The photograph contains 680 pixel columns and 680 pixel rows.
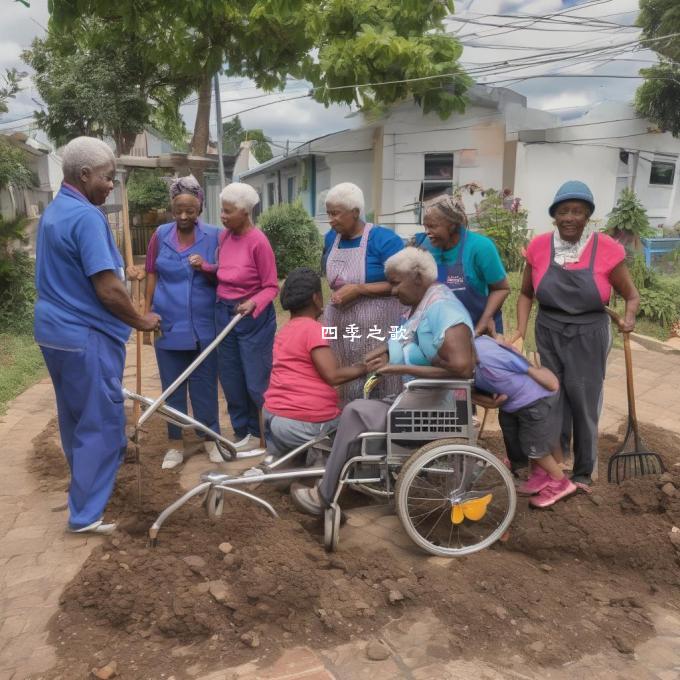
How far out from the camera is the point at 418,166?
12.0m

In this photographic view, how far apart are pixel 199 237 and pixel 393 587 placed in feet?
7.75

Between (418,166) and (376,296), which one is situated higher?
(418,166)

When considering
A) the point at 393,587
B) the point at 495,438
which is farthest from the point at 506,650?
the point at 495,438

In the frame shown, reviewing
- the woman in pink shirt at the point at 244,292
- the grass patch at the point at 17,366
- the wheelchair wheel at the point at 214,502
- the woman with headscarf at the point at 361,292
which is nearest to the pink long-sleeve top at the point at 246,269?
the woman in pink shirt at the point at 244,292

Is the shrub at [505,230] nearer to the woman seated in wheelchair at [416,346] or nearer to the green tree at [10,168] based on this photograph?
the woman seated in wheelchair at [416,346]

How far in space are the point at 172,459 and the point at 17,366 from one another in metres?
3.42

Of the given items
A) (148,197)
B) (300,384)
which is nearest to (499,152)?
(300,384)

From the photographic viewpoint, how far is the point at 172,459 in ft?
13.1

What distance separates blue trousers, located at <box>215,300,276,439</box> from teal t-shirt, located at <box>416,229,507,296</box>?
3.92 ft

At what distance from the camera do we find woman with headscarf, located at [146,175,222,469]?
3766 millimetres

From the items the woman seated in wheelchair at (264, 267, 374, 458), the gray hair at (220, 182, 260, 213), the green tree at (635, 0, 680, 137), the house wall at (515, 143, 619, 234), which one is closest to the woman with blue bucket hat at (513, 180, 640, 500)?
the woman seated in wheelchair at (264, 267, 374, 458)

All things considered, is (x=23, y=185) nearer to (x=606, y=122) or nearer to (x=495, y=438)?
(x=495, y=438)

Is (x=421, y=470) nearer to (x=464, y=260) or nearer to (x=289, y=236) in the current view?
(x=464, y=260)

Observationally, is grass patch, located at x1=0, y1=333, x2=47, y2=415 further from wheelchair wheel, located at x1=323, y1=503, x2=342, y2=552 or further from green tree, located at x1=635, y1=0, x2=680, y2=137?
green tree, located at x1=635, y1=0, x2=680, y2=137
